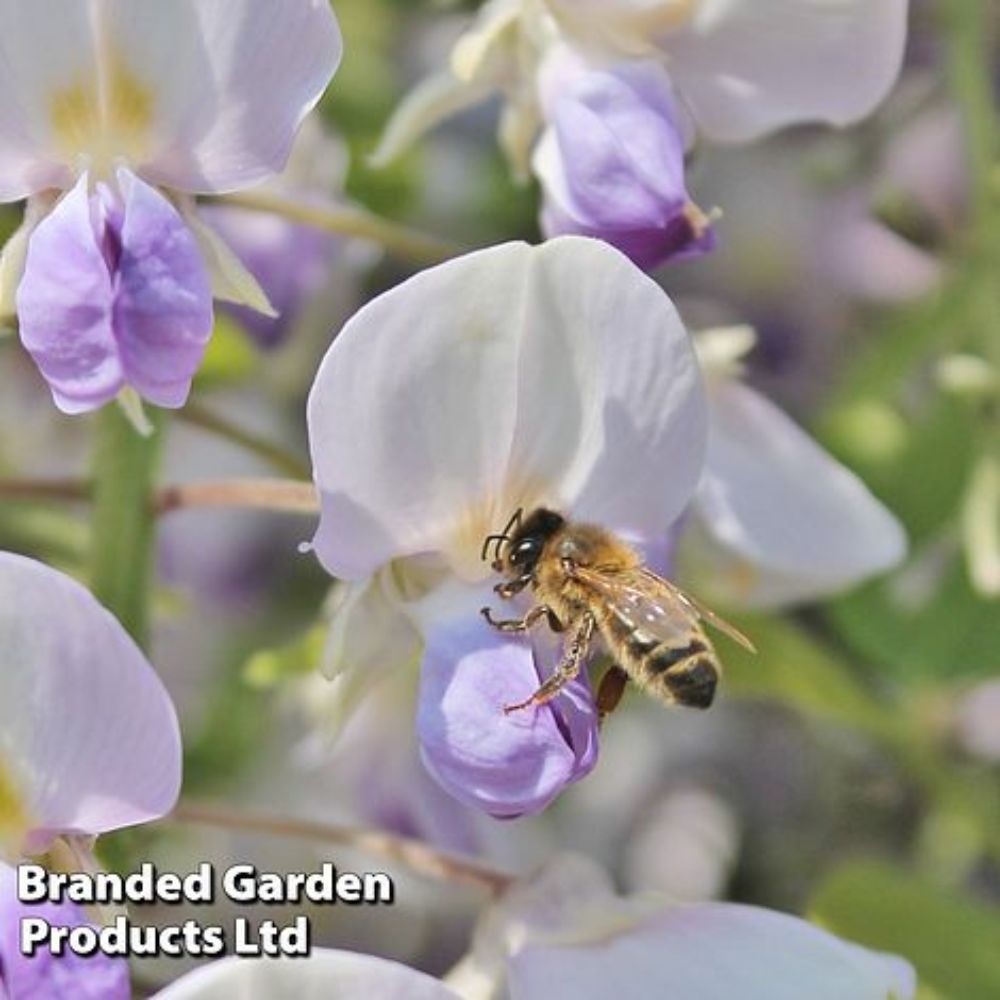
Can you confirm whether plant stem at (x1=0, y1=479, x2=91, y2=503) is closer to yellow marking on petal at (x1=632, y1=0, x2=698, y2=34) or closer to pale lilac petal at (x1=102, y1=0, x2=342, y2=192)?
pale lilac petal at (x1=102, y1=0, x2=342, y2=192)

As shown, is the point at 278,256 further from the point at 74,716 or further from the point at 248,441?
the point at 74,716

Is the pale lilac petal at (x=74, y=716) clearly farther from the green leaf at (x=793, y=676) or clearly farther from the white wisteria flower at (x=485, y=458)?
the green leaf at (x=793, y=676)

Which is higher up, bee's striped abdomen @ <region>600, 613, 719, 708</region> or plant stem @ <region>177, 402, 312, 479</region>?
bee's striped abdomen @ <region>600, 613, 719, 708</region>

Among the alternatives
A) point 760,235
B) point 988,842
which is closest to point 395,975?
point 988,842

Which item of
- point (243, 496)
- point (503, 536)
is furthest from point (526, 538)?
point (243, 496)

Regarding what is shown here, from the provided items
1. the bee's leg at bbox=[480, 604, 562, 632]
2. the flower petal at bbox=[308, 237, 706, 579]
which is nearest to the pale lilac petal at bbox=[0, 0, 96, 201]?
the flower petal at bbox=[308, 237, 706, 579]

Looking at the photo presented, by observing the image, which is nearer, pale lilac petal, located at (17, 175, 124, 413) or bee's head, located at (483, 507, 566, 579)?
pale lilac petal, located at (17, 175, 124, 413)

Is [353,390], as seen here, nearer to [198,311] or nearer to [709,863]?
[198,311]
